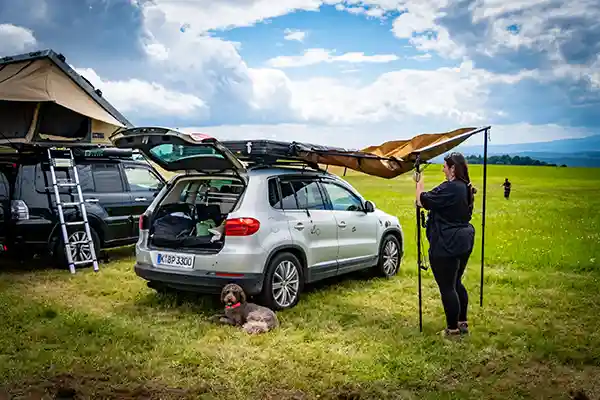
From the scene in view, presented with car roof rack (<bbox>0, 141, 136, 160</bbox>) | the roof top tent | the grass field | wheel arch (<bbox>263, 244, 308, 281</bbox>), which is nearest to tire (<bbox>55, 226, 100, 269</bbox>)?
the grass field

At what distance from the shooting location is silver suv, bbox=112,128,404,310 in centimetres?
689

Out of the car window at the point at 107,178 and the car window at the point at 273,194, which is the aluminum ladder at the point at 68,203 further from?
the car window at the point at 273,194

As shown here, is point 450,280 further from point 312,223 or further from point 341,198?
point 341,198

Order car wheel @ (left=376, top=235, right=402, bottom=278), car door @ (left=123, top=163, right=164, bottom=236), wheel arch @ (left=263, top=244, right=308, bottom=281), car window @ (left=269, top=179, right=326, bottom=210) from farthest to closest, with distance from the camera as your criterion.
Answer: car door @ (left=123, top=163, right=164, bottom=236) → car wheel @ (left=376, top=235, right=402, bottom=278) → car window @ (left=269, top=179, right=326, bottom=210) → wheel arch @ (left=263, top=244, right=308, bottom=281)

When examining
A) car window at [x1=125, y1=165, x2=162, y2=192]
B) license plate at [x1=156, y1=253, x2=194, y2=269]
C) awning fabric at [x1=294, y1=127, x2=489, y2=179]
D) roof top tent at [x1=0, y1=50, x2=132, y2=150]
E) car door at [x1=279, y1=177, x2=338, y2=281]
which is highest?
roof top tent at [x1=0, y1=50, x2=132, y2=150]

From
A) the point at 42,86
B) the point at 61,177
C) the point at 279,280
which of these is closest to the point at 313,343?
the point at 279,280

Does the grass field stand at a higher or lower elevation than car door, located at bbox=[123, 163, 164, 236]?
lower

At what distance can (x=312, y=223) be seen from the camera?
7.73 meters

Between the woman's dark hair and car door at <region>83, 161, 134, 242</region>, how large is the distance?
6.69m

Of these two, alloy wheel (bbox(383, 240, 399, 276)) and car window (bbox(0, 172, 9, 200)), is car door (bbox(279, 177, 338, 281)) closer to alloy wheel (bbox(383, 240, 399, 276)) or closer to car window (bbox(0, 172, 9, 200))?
alloy wheel (bbox(383, 240, 399, 276))

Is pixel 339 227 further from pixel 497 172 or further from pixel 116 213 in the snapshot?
pixel 497 172

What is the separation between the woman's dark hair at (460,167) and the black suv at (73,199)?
22.0ft

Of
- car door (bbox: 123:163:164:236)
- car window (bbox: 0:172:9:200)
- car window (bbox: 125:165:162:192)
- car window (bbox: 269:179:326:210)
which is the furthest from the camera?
car window (bbox: 125:165:162:192)

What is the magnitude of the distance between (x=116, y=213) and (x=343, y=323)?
5639mm
